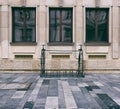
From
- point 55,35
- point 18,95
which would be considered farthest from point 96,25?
point 18,95

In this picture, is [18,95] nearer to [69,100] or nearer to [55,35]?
[69,100]

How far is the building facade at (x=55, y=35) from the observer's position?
21938 millimetres

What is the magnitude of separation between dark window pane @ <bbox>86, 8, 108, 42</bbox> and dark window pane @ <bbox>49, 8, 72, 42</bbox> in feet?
4.90

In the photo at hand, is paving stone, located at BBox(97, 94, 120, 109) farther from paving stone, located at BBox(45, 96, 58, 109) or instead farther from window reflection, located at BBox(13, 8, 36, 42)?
window reflection, located at BBox(13, 8, 36, 42)

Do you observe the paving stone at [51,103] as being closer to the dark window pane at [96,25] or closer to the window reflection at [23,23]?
the window reflection at [23,23]

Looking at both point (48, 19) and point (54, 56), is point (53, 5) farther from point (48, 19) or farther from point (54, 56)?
point (54, 56)

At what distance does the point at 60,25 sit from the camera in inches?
890

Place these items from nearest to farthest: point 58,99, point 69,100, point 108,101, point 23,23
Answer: point 108,101 → point 69,100 → point 58,99 → point 23,23

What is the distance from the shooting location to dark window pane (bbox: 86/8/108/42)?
22.6 m

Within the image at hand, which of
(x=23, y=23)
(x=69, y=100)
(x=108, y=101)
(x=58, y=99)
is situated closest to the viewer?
(x=108, y=101)

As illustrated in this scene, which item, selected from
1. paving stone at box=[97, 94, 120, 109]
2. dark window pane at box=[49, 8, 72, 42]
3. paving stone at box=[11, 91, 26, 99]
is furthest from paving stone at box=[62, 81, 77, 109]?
dark window pane at box=[49, 8, 72, 42]

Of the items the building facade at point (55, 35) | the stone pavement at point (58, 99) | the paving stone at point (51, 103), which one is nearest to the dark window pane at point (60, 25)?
the building facade at point (55, 35)

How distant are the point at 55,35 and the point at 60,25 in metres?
0.92

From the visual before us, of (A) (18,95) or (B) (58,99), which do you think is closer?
(B) (58,99)
